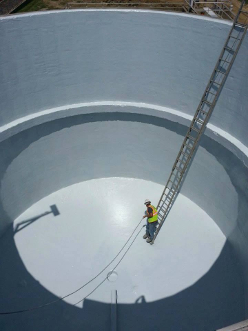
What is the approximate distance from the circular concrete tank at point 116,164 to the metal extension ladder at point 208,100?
208mm

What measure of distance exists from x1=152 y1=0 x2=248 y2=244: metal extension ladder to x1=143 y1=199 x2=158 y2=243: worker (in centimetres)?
23

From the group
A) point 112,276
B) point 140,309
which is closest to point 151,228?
point 112,276

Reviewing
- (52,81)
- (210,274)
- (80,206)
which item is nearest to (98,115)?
(52,81)

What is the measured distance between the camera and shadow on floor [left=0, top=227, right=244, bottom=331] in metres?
7.46

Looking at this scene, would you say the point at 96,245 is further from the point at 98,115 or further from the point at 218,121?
the point at 218,121

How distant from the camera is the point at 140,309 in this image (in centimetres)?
773

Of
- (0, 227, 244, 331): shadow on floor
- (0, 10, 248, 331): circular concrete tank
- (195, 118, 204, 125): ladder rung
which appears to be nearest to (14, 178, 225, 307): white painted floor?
(0, 10, 248, 331): circular concrete tank

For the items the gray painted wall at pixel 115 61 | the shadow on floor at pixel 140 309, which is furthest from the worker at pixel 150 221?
the gray painted wall at pixel 115 61

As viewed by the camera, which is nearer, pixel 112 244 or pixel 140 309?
pixel 140 309

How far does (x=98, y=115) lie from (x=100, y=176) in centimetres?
235

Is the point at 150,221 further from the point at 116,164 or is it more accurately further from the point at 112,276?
the point at 116,164

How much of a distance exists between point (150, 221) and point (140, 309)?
2161 mm

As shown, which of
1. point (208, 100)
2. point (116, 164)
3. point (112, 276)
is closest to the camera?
point (208, 100)

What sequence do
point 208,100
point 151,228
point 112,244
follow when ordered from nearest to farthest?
point 208,100 < point 151,228 < point 112,244
